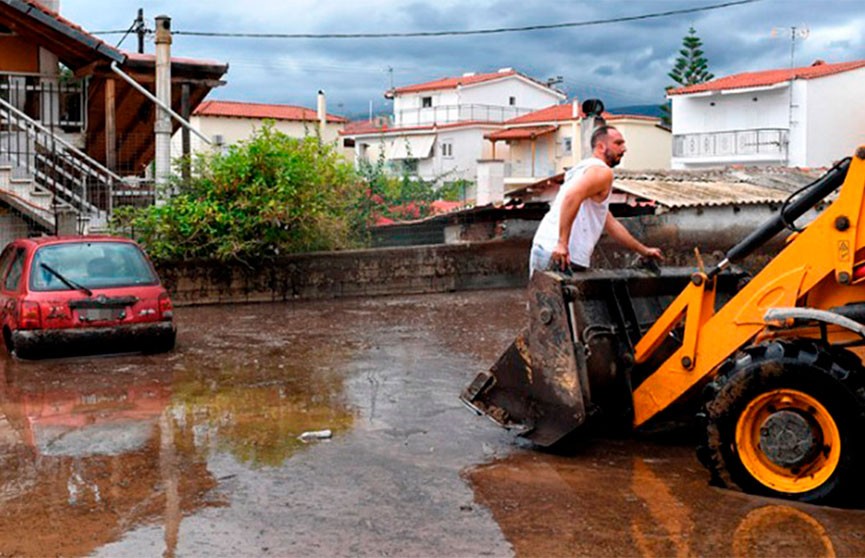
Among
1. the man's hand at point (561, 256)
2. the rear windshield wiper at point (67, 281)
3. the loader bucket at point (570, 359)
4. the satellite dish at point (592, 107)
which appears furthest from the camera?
the rear windshield wiper at point (67, 281)

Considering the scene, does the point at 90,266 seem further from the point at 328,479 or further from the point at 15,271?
the point at 328,479

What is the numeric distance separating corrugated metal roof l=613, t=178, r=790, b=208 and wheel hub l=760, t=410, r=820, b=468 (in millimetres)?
17400

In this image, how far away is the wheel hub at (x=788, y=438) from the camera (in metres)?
6.07

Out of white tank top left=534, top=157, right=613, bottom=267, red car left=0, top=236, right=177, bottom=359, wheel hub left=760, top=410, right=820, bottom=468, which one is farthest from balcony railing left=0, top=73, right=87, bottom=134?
wheel hub left=760, top=410, right=820, bottom=468

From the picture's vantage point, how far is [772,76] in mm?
50656

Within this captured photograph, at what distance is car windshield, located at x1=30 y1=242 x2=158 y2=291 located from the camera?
39.4 feet

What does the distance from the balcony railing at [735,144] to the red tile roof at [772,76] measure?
2.26 metres

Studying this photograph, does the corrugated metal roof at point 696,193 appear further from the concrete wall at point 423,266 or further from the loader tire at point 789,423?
the loader tire at point 789,423

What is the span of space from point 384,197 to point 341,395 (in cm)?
1996

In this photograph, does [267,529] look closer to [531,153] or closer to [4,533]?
[4,533]

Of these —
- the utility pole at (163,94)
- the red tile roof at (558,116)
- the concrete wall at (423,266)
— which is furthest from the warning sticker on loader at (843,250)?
the red tile roof at (558,116)

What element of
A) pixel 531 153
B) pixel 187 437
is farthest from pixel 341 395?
pixel 531 153

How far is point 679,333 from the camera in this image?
298 inches

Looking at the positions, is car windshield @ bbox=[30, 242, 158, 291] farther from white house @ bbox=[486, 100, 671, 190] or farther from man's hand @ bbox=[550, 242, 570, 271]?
white house @ bbox=[486, 100, 671, 190]
